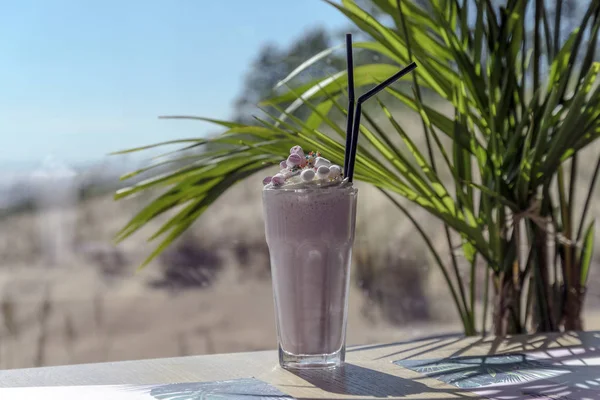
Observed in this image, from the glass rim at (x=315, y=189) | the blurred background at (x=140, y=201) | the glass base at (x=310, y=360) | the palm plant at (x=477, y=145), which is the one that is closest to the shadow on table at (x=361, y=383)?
the glass base at (x=310, y=360)

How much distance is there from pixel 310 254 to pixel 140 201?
43.0 inches

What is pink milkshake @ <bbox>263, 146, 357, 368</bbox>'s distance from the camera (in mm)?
764

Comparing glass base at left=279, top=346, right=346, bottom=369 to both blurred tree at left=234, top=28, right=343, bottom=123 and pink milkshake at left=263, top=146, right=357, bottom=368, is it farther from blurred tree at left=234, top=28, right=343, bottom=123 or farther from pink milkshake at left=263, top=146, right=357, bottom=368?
blurred tree at left=234, top=28, right=343, bottom=123

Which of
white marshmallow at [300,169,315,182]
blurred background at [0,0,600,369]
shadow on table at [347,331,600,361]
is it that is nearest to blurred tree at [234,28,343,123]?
blurred background at [0,0,600,369]

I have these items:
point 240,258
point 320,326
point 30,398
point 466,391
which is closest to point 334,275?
point 320,326

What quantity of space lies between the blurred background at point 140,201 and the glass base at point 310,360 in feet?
3.32

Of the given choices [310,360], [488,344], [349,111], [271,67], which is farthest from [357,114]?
[271,67]

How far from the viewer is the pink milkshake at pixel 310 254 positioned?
764 mm

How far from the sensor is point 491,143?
1.07m

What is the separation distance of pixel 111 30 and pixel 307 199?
1.17m

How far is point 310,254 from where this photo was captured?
770mm

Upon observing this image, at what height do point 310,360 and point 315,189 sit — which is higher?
point 315,189

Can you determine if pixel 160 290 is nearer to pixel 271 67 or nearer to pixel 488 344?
pixel 271 67

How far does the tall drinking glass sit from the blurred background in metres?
0.97
